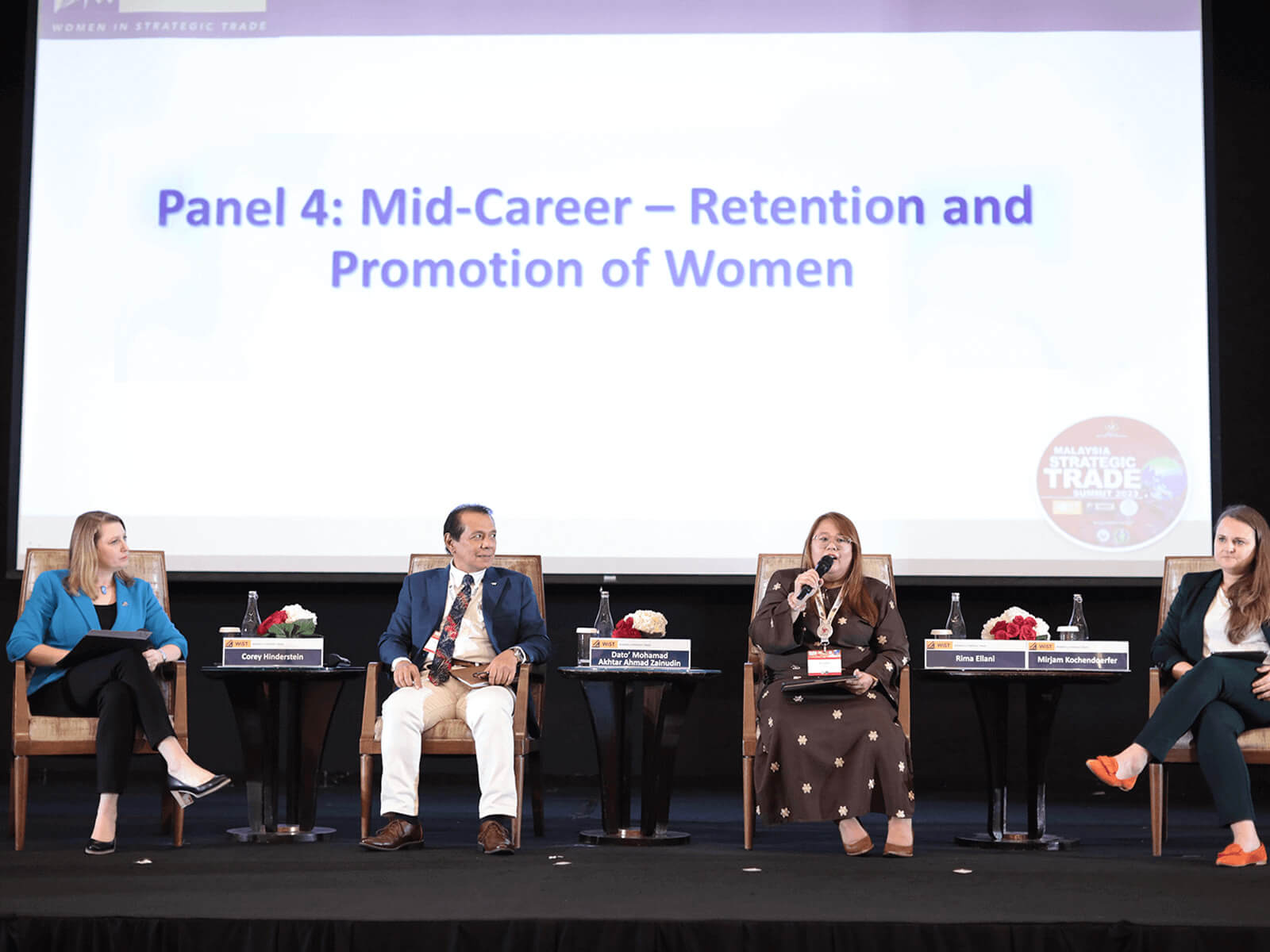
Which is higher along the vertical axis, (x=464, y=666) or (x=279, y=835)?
(x=464, y=666)

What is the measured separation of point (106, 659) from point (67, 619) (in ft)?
0.75

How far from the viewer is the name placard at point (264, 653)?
13.2ft

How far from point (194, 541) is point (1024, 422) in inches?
120

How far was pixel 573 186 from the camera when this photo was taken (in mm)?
5258

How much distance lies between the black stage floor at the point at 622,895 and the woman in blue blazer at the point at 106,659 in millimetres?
202

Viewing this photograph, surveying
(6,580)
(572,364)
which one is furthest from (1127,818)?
(6,580)

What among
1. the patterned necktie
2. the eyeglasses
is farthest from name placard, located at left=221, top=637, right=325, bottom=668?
the eyeglasses

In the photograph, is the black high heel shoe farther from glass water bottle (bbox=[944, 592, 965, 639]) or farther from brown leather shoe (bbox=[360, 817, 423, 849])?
glass water bottle (bbox=[944, 592, 965, 639])

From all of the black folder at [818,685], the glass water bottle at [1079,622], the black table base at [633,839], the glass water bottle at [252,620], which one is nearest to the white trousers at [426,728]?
the black table base at [633,839]

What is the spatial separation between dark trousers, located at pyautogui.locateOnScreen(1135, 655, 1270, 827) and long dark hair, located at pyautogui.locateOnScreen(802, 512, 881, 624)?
2.57 ft

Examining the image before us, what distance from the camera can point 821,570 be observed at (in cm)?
380

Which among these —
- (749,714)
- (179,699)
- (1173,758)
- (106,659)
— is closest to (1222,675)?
(1173,758)

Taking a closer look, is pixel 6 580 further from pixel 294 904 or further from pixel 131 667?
pixel 294 904

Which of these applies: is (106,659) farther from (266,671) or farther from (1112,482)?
(1112,482)
